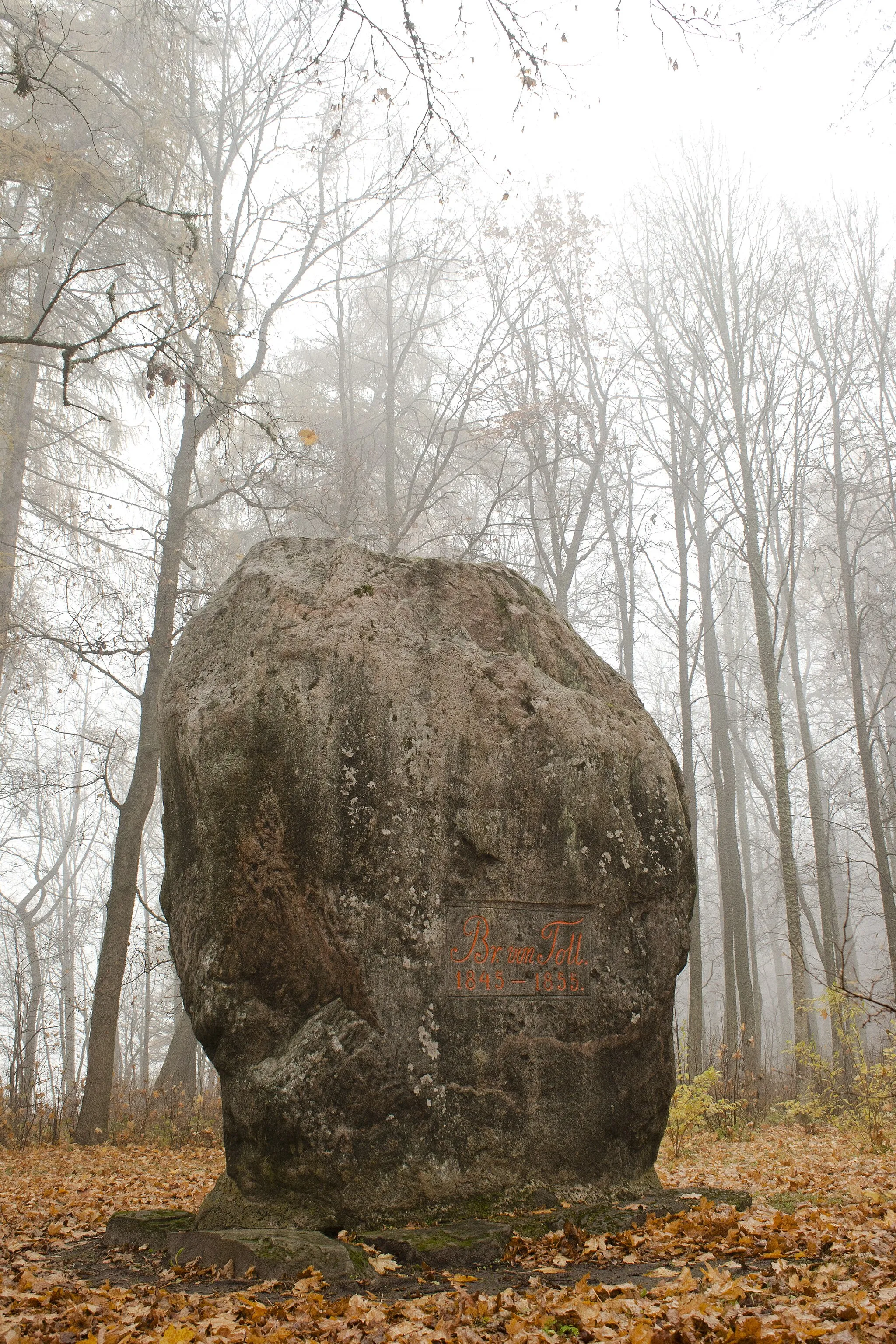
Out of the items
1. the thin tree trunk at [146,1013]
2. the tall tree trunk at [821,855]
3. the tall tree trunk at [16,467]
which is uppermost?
the tall tree trunk at [16,467]

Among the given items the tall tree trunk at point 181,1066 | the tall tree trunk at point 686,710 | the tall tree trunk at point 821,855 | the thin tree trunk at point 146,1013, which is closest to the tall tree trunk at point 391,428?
the tall tree trunk at point 686,710

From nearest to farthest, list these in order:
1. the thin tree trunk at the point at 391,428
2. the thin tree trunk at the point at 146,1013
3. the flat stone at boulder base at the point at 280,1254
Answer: the flat stone at boulder base at the point at 280,1254 < the thin tree trunk at the point at 146,1013 < the thin tree trunk at the point at 391,428

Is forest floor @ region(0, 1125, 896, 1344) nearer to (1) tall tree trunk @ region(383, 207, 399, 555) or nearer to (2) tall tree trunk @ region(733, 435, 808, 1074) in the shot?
(2) tall tree trunk @ region(733, 435, 808, 1074)

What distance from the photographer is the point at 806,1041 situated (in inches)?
377

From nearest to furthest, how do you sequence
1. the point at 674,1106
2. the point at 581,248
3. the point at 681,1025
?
1. the point at 674,1106
2. the point at 681,1025
3. the point at 581,248

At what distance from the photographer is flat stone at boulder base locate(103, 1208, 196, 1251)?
4258mm

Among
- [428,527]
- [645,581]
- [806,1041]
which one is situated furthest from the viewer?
[645,581]

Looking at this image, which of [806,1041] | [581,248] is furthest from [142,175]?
[806,1041]

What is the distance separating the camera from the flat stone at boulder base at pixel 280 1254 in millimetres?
3396

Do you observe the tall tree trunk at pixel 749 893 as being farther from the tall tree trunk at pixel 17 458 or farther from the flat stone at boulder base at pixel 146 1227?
the tall tree trunk at pixel 17 458

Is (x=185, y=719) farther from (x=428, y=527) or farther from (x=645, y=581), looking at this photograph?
→ (x=645, y=581)

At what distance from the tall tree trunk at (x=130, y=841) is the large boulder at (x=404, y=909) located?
422cm

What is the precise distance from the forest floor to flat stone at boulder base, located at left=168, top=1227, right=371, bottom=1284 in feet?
0.26

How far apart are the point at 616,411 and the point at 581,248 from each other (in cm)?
263
